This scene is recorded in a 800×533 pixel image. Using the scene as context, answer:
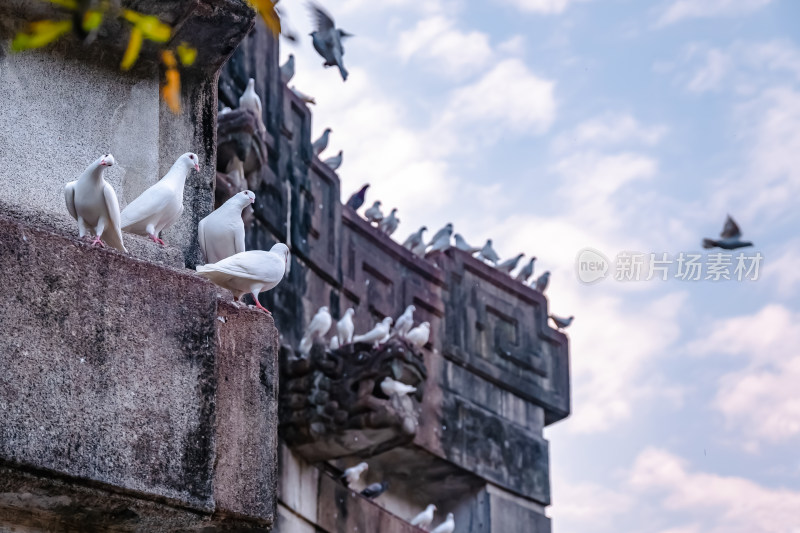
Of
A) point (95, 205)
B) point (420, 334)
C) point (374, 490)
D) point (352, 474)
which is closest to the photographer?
point (95, 205)

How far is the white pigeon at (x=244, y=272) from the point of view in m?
5.76

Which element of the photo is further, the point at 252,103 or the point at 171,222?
the point at 252,103

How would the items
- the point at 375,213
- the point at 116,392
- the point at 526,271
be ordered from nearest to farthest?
the point at 116,392, the point at 375,213, the point at 526,271

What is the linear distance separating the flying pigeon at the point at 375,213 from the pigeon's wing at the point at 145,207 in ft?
47.0

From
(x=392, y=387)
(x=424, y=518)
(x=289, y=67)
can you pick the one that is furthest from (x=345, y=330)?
(x=289, y=67)

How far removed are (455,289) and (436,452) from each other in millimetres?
2385

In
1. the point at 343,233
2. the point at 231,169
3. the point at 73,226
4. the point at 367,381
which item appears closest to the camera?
the point at 73,226

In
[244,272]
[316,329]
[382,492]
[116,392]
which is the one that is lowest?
[116,392]

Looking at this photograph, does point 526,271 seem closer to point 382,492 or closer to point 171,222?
point 382,492

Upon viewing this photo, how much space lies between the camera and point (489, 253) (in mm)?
23281

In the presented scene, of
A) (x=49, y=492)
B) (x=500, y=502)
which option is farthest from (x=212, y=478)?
(x=500, y=502)

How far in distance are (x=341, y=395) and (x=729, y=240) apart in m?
4.04

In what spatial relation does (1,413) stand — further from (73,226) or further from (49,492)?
(73,226)

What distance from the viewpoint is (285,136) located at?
14.8m
